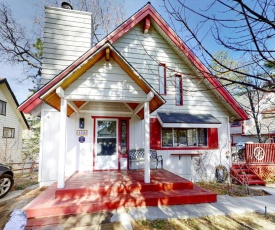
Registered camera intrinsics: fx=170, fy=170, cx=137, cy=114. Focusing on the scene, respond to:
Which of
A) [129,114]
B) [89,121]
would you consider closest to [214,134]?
[129,114]

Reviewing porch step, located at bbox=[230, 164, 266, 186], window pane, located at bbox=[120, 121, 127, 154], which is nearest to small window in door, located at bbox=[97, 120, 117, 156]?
window pane, located at bbox=[120, 121, 127, 154]

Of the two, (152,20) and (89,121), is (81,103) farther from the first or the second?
(152,20)

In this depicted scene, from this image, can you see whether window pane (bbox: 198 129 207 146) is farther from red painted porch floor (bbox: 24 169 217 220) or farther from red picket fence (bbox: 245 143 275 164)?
red painted porch floor (bbox: 24 169 217 220)

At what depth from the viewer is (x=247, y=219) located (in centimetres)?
434

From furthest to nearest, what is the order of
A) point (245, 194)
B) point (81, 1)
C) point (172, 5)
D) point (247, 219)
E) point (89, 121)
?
point (81, 1), point (89, 121), point (245, 194), point (247, 219), point (172, 5)

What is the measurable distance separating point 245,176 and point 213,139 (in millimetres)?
2080

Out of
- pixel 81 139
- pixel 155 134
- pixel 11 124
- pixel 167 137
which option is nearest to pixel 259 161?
pixel 167 137

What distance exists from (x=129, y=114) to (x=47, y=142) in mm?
3562

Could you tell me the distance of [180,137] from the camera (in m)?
8.10

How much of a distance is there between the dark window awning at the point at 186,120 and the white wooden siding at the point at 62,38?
501 centimetres

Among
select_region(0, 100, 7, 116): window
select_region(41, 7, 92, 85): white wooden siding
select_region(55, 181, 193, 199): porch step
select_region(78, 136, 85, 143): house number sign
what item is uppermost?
select_region(41, 7, 92, 85): white wooden siding

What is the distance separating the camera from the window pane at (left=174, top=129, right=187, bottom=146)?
804 centimetres

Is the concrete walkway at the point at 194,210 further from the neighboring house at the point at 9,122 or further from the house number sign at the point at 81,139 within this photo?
the neighboring house at the point at 9,122

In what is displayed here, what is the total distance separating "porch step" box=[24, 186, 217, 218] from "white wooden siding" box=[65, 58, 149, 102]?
113 inches
